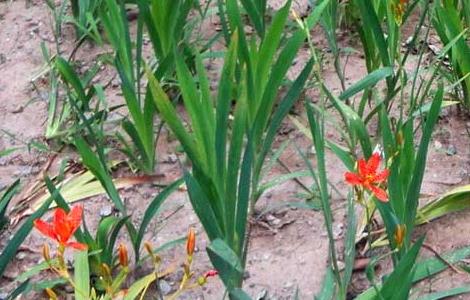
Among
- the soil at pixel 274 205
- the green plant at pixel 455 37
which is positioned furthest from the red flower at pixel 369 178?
the green plant at pixel 455 37

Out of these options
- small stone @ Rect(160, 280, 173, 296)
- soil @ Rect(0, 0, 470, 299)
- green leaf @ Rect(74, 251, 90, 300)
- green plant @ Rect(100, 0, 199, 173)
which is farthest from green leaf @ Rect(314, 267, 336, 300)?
green plant @ Rect(100, 0, 199, 173)

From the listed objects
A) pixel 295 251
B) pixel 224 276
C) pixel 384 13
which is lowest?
pixel 295 251

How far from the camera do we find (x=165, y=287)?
1.92 metres

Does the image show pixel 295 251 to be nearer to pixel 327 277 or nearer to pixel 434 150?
pixel 327 277

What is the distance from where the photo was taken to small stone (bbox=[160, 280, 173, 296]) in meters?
1.91

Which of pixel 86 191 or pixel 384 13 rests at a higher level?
pixel 384 13

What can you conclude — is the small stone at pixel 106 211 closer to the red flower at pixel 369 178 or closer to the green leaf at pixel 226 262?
the green leaf at pixel 226 262

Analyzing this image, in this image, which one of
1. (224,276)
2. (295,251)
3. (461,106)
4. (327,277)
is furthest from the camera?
(461,106)

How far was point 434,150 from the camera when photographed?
2.22 m

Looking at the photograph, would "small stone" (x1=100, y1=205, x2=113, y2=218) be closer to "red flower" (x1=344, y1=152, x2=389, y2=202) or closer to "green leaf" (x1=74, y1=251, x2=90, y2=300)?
"green leaf" (x1=74, y1=251, x2=90, y2=300)

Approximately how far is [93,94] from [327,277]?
34.0 inches

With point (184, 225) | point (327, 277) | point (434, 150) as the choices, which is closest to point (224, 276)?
point (327, 277)

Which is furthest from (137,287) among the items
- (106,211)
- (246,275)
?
(106,211)

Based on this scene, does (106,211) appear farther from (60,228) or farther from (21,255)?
(60,228)
